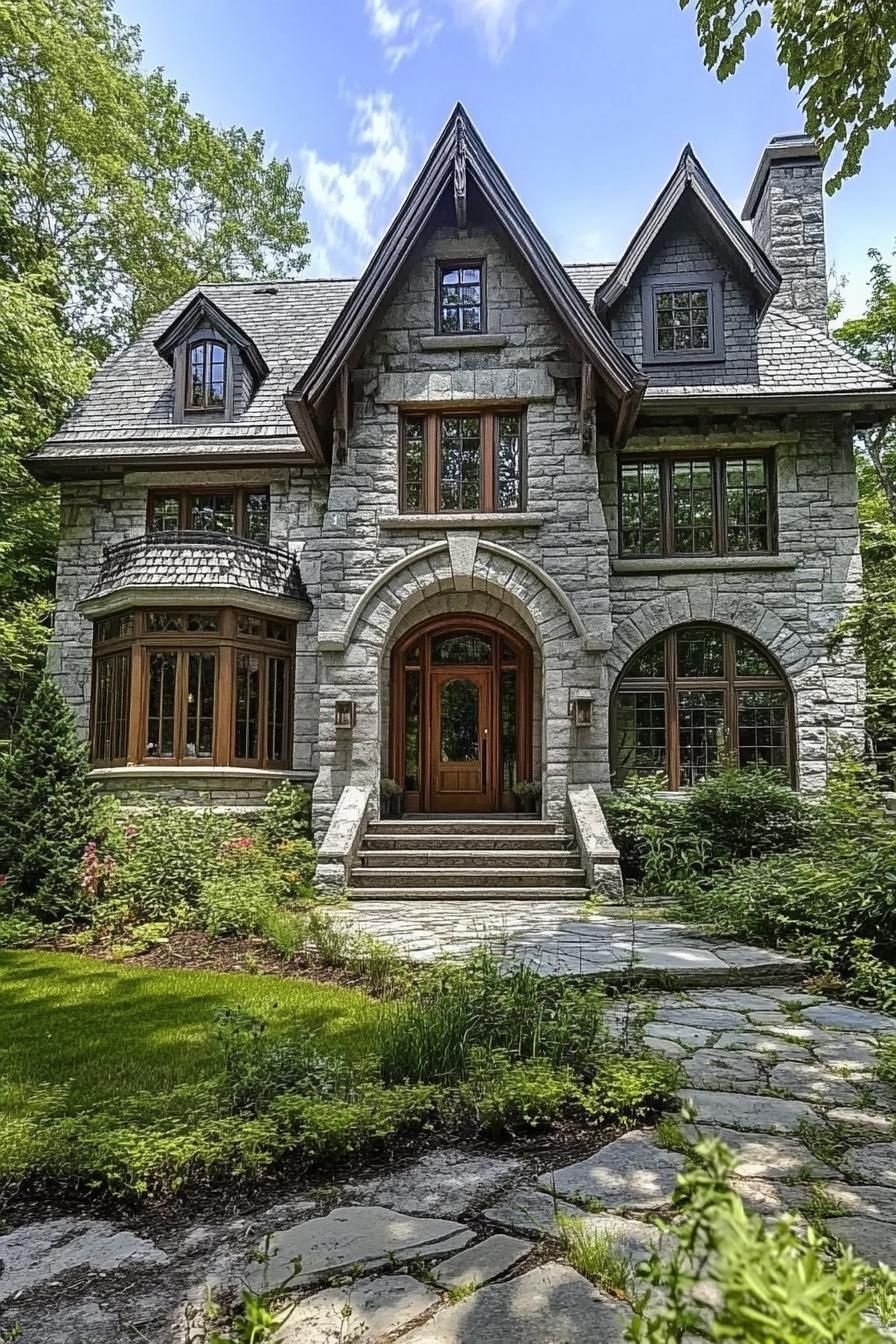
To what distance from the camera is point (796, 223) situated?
13953 millimetres

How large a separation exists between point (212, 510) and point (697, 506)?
7.51 metres

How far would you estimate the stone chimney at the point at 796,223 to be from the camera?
13.9m

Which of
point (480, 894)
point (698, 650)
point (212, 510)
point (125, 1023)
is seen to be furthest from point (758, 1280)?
point (212, 510)

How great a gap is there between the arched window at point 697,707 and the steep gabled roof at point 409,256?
3440mm

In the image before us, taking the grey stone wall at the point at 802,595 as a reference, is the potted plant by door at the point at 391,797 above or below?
below

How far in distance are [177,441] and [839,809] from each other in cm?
1058

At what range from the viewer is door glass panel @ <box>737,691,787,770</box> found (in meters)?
12.4

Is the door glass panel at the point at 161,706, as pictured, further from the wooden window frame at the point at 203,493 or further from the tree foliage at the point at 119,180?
the tree foliage at the point at 119,180

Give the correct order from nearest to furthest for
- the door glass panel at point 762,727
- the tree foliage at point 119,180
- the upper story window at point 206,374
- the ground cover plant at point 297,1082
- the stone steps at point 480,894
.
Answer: the ground cover plant at point 297,1082
the stone steps at point 480,894
the door glass panel at point 762,727
the upper story window at point 206,374
the tree foliage at point 119,180

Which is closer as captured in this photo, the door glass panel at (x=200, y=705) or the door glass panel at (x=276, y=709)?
the door glass panel at (x=200, y=705)

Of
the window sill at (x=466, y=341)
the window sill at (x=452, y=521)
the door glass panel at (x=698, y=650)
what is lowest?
the door glass panel at (x=698, y=650)

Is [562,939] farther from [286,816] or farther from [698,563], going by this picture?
[698,563]

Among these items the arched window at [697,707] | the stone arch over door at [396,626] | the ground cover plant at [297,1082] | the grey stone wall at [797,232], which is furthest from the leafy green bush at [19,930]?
the grey stone wall at [797,232]

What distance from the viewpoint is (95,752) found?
42.0 feet
